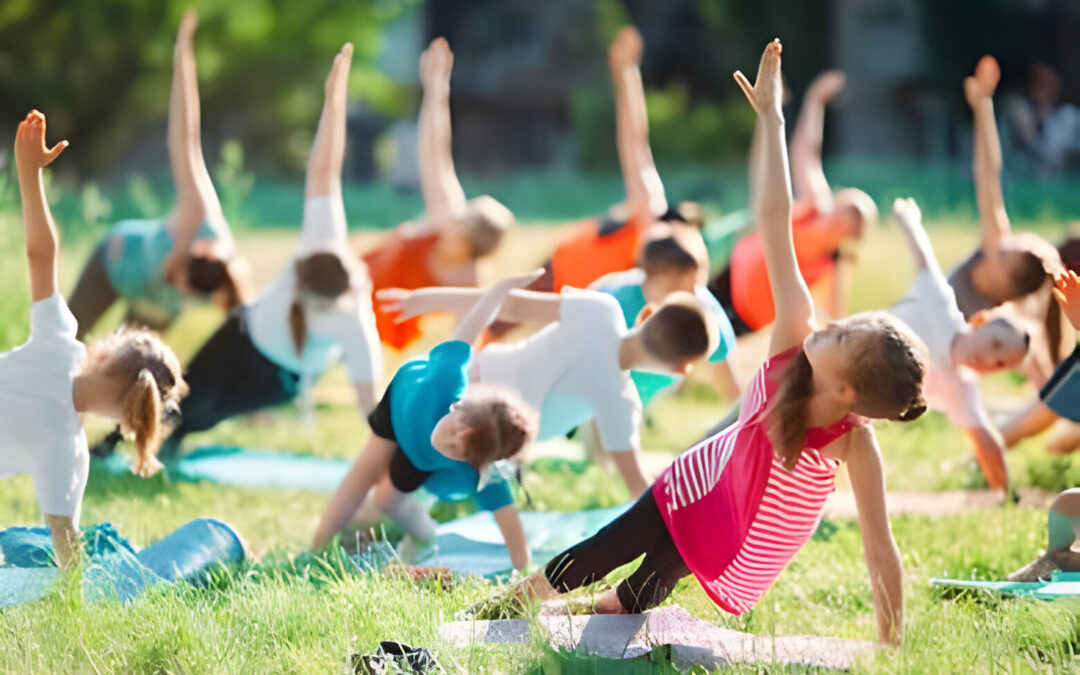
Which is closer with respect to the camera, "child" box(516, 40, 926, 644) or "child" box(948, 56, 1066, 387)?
"child" box(516, 40, 926, 644)

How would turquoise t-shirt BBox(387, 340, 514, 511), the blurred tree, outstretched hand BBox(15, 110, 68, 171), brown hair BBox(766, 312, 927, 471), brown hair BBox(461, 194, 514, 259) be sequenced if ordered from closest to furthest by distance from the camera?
brown hair BBox(766, 312, 927, 471) → outstretched hand BBox(15, 110, 68, 171) → turquoise t-shirt BBox(387, 340, 514, 511) → brown hair BBox(461, 194, 514, 259) → the blurred tree

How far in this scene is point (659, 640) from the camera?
3285 millimetres

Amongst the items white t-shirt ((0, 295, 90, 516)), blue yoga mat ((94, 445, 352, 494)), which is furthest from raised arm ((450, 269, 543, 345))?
blue yoga mat ((94, 445, 352, 494))

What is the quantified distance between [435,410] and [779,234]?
138 cm

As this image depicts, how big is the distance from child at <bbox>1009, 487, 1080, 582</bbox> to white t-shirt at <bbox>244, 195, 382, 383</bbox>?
267 centimetres

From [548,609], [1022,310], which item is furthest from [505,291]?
[1022,310]

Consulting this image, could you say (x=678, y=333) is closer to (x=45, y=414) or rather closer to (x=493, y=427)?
(x=493, y=427)

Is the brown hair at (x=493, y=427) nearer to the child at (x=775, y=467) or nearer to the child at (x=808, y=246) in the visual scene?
the child at (x=775, y=467)

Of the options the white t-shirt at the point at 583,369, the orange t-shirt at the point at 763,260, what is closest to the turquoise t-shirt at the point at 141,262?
the white t-shirt at the point at 583,369

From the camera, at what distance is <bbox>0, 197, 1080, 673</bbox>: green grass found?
10.2 ft

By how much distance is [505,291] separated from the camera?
4.20 m

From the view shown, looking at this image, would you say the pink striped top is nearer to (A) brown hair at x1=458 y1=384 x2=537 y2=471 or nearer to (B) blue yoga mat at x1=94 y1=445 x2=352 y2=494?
(A) brown hair at x1=458 y1=384 x2=537 y2=471

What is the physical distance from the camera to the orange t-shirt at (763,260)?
5855mm

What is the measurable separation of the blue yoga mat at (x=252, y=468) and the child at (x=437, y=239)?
695mm
